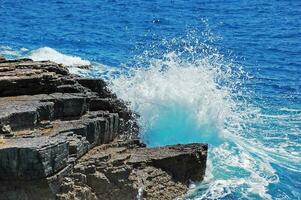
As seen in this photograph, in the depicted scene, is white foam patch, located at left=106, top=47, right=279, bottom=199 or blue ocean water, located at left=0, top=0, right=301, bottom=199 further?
blue ocean water, located at left=0, top=0, right=301, bottom=199

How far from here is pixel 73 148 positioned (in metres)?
14.7

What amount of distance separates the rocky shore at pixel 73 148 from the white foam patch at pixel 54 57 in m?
17.3

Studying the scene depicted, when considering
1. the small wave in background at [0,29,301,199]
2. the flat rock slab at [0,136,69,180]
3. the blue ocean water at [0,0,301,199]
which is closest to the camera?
the flat rock slab at [0,136,69,180]

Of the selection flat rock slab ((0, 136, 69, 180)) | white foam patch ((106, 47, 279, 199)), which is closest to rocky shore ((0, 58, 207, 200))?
flat rock slab ((0, 136, 69, 180))

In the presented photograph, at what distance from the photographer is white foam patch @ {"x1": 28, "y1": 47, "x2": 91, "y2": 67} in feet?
120

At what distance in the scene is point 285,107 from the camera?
29.6 metres

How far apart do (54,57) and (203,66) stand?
1240 cm

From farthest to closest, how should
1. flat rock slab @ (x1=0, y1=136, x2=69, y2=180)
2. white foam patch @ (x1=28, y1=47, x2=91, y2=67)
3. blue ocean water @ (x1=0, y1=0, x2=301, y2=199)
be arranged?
white foam patch @ (x1=28, y1=47, x2=91, y2=67) < blue ocean water @ (x1=0, y1=0, x2=301, y2=199) < flat rock slab @ (x1=0, y1=136, x2=69, y2=180)

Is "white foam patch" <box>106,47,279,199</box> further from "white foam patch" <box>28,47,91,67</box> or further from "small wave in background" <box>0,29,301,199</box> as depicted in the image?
"white foam patch" <box>28,47,91,67</box>

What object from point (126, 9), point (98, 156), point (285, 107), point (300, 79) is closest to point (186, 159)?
point (98, 156)

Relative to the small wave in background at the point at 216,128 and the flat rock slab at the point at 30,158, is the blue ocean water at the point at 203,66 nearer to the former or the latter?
the small wave in background at the point at 216,128

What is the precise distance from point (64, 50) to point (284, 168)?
74.9 feet

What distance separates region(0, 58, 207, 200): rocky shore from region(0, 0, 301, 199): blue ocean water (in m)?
1.27

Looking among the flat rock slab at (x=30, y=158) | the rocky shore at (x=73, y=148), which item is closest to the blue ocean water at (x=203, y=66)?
the rocky shore at (x=73, y=148)
